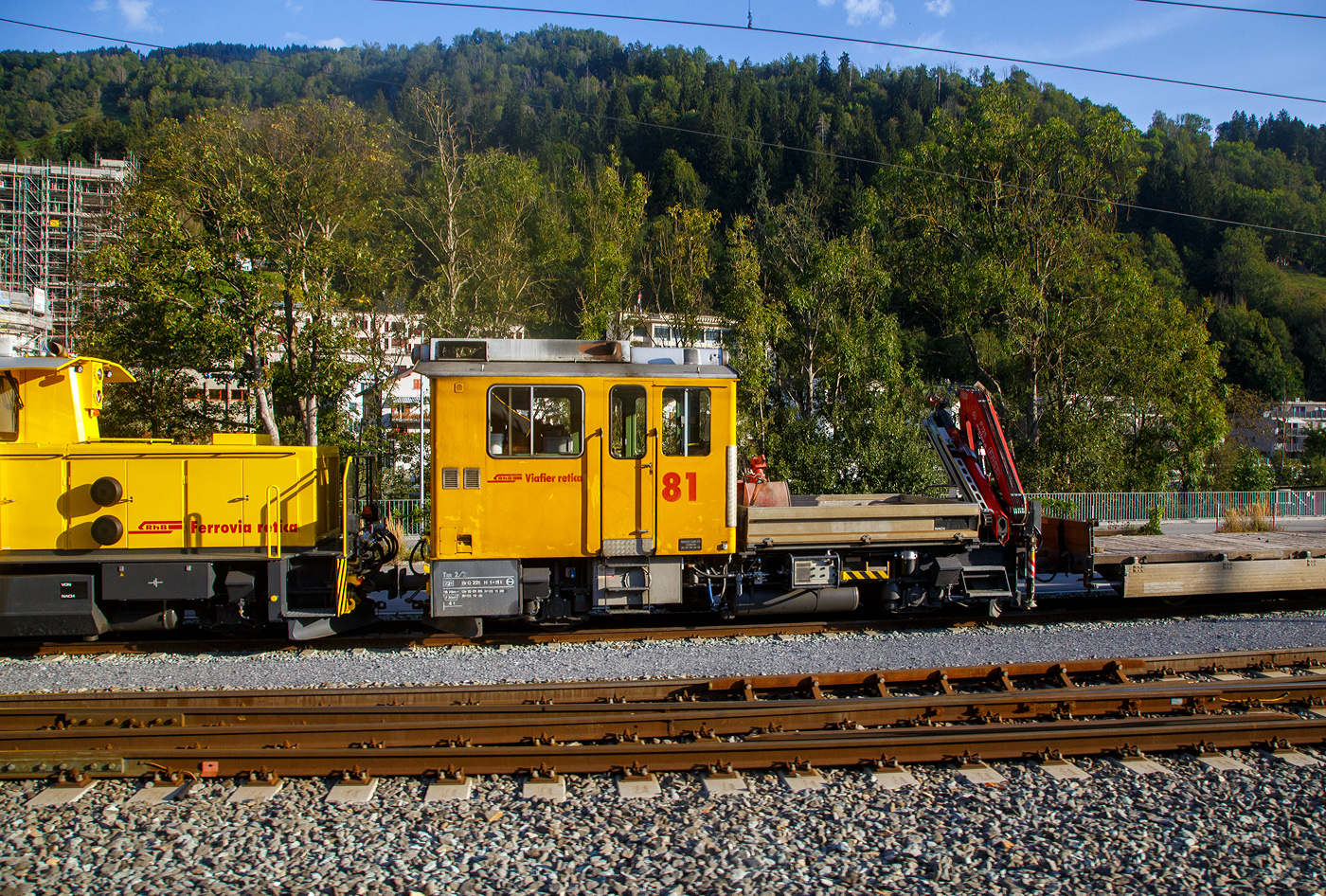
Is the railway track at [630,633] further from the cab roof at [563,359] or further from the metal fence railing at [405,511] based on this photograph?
the metal fence railing at [405,511]

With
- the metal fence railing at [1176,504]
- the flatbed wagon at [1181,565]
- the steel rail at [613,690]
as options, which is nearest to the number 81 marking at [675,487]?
the steel rail at [613,690]

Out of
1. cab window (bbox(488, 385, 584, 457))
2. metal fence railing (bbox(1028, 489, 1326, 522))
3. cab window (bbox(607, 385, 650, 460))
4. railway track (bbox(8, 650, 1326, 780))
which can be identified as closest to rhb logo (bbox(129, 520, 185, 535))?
railway track (bbox(8, 650, 1326, 780))

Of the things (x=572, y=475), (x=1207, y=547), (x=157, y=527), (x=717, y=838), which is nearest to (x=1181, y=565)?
(x=1207, y=547)

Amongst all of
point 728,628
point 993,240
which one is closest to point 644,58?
point 993,240

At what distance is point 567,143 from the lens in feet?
245

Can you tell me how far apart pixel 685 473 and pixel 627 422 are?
883 millimetres

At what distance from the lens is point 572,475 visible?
8.90m

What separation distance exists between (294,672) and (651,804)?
4722 millimetres

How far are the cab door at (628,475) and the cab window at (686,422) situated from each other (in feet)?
0.73

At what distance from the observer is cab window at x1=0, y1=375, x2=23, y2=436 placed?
29.6 feet

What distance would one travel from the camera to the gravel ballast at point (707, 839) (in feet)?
14.5

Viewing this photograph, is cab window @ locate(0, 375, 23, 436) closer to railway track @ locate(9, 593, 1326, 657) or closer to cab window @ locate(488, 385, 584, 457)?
railway track @ locate(9, 593, 1326, 657)

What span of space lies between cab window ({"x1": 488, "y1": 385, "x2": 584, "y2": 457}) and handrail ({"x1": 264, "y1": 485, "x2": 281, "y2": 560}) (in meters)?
2.53

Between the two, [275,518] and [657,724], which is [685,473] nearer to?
[657,724]
